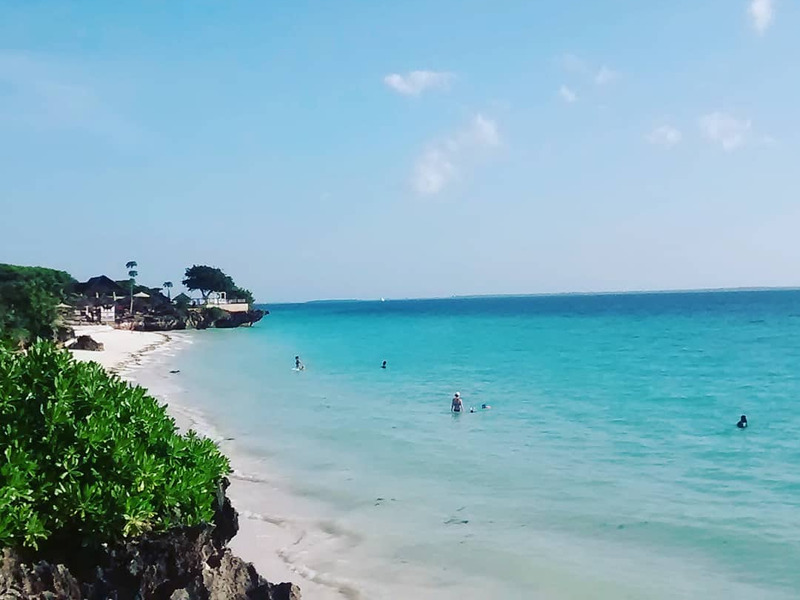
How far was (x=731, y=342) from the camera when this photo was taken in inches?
2217

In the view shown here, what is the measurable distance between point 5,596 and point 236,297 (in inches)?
4346

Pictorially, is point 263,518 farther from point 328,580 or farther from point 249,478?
point 328,580

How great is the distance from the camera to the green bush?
19.1ft

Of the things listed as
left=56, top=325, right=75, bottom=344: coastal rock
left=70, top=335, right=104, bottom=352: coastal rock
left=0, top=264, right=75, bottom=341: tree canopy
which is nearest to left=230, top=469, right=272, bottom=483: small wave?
left=0, top=264, right=75, bottom=341: tree canopy

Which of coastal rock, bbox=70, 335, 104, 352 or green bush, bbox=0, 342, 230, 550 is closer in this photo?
green bush, bbox=0, 342, 230, 550

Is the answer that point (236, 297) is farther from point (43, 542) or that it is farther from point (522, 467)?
point (43, 542)

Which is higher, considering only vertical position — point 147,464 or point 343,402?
point 147,464

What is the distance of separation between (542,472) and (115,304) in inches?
3180

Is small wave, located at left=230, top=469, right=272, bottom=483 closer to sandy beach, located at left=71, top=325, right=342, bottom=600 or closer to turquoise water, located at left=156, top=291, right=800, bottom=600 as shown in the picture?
sandy beach, located at left=71, top=325, right=342, bottom=600

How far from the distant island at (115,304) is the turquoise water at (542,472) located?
9.71 metres

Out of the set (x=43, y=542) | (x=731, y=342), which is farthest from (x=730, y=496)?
(x=731, y=342)

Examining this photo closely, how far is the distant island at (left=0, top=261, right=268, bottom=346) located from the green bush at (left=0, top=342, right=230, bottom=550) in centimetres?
3334

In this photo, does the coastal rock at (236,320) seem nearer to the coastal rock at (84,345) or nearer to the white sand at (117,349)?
the white sand at (117,349)

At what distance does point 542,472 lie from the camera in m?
16.3
